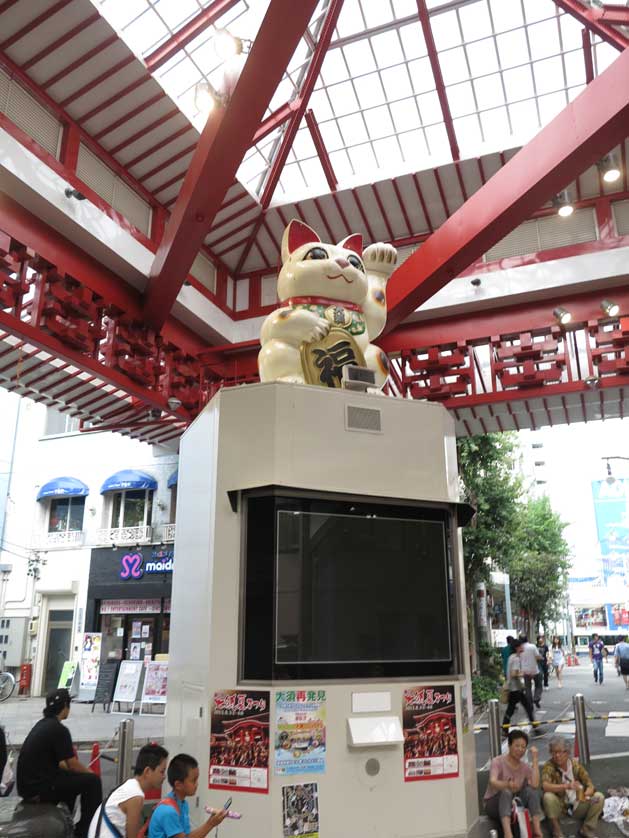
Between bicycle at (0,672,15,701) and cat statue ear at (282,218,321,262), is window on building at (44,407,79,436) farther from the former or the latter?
cat statue ear at (282,218,321,262)

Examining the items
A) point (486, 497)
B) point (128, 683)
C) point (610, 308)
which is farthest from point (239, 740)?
point (486, 497)

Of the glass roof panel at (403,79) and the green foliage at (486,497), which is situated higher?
the glass roof panel at (403,79)

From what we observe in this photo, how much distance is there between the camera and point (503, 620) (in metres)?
29.5

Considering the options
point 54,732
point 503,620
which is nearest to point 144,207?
point 54,732

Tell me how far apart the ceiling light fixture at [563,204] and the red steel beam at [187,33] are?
213 inches

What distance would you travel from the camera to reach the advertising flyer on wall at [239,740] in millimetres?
4367

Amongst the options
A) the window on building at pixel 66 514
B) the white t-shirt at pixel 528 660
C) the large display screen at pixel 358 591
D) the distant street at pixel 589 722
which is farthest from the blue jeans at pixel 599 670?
the large display screen at pixel 358 591

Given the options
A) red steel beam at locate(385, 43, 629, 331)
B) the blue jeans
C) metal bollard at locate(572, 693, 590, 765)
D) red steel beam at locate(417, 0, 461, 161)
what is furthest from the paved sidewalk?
the blue jeans

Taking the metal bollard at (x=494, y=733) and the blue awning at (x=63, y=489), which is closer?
the metal bollard at (x=494, y=733)

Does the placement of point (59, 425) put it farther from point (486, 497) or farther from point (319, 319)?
point (319, 319)

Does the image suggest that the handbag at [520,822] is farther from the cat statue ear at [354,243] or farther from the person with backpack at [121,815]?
the cat statue ear at [354,243]

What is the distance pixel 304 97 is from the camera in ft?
35.8

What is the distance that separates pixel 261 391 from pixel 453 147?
8.22m

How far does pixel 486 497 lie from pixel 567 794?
12409 mm
